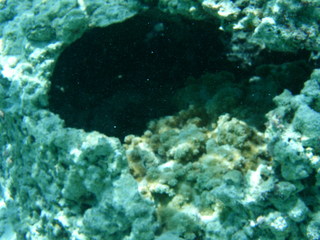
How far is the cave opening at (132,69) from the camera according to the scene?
5.17 meters

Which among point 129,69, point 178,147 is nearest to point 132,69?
point 129,69

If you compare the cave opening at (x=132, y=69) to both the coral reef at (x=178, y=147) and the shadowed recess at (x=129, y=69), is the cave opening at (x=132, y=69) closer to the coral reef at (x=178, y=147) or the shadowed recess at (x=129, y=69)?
the shadowed recess at (x=129, y=69)

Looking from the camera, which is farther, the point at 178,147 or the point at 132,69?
the point at 132,69

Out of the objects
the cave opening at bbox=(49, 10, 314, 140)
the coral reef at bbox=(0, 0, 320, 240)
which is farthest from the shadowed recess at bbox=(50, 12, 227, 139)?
the coral reef at bbox=(0, 0, 320, 240)

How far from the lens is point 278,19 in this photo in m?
3.02

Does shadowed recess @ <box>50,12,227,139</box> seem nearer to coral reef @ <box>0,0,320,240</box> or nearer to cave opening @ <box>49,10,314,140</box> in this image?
cave opening @ <box>49,10,314,140</box>

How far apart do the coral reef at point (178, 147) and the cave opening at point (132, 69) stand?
0.20m

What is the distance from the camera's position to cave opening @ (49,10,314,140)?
5168mm

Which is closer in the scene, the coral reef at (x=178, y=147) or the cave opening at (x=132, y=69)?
the coral reef at (x=178, y=147)

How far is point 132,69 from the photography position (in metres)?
5.77

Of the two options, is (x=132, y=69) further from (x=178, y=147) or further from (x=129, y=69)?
(x=178, y=147)

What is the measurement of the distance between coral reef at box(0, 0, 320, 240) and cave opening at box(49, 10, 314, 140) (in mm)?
195

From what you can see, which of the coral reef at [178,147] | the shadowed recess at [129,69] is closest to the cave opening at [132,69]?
the shadowed recess at [129,69]

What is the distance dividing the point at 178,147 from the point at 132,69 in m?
2.36
